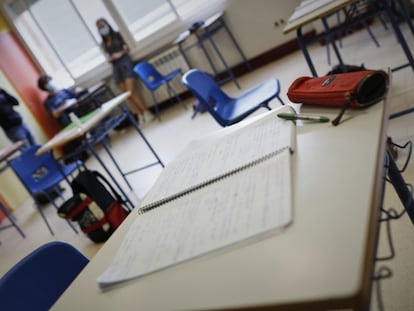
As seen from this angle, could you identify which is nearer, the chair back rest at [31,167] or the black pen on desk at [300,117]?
the black pen on desk at [300,117]

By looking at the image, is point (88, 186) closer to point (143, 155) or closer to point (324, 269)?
point (143, 155)

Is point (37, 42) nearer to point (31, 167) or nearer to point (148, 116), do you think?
point (148, 116)

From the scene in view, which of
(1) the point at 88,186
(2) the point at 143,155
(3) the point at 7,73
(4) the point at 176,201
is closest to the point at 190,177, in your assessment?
(4) the point at 176,201

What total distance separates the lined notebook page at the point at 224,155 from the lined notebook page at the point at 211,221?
48 mm

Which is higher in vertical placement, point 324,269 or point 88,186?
point 324,269

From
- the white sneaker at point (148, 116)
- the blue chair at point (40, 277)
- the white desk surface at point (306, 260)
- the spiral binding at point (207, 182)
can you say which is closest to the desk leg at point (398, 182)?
the white desk surface at point (306, 260)

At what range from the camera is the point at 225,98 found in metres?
2.62

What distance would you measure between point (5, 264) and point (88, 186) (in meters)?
1.45

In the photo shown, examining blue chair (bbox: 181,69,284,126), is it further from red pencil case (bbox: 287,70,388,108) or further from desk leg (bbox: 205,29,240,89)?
desk leg (bbox: 205,29,240,89)

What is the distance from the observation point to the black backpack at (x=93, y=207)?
267cm

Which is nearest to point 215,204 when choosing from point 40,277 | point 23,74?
point 40,277

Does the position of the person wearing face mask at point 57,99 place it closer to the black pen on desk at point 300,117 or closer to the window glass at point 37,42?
the window glass at point 37,42

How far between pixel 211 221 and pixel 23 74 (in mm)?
6564

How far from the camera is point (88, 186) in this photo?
2.66 meters
